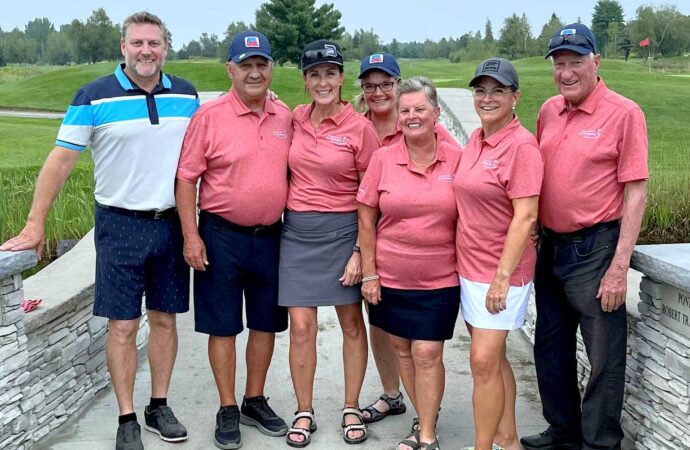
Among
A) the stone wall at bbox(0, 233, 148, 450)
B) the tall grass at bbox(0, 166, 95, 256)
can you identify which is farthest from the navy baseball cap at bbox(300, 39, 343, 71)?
the tall grass at bbox(0, 166, 95, 256)

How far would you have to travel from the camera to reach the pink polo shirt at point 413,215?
3873 millimetres

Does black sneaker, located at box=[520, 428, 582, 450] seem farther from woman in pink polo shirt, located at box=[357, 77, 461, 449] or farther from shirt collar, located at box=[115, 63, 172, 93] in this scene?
shirt collar, located at box=[115, 63, 172, 93]

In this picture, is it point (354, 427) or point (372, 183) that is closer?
point (372, 183)

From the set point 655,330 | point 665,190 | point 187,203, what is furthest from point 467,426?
point 665,190

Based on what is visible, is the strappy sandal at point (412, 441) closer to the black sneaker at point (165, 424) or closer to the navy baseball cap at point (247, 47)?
the black sneaker at point (165, 424)

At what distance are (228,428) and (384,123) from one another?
1.89 metres

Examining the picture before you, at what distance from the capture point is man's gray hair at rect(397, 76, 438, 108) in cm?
394

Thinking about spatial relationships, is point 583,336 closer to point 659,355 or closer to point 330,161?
point 659,355

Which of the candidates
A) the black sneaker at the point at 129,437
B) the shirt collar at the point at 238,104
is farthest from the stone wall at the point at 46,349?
the shirt collar at the point at 238,104

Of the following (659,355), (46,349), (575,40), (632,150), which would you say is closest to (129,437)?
(46,349)

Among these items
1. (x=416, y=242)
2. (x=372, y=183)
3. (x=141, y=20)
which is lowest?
(x=416, y=242)

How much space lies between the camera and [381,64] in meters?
4.28

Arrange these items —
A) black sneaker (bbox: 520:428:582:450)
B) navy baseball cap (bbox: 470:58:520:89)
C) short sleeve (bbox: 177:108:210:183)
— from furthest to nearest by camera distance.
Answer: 1. black sneaker (bbox: 520:428:582:450)
2. short sleeve (bbox: 177:108:210:183)
3. navy baseball cap (bbox: 470:58:520:89)

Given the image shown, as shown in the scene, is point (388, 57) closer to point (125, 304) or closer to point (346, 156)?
point (346, 156)
